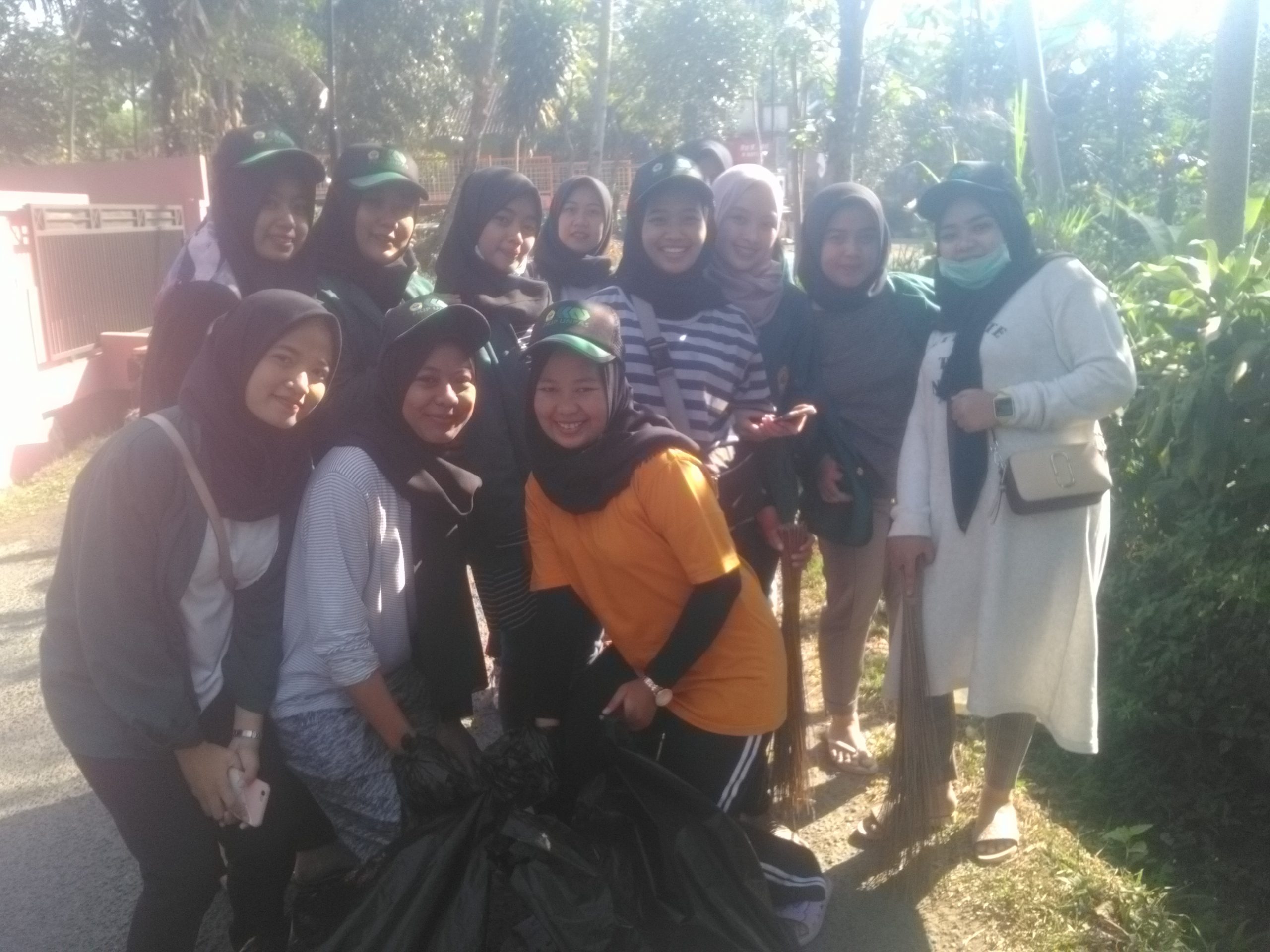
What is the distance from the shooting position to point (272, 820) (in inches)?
106

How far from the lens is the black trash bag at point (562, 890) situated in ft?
7.08

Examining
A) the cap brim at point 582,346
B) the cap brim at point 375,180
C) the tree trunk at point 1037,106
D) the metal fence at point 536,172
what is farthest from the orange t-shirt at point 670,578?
the metal fence at point 536,172

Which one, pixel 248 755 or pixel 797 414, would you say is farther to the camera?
pixel 797 414

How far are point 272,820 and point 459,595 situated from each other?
722mm

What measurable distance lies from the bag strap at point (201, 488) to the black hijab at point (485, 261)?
137cm

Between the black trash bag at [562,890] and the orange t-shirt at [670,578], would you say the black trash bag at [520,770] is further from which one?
the orange t-shirt at [670,578]

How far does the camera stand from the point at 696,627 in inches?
104

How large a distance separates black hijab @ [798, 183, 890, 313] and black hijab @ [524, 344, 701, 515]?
0.93m

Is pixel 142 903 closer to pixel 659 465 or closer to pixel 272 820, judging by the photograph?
pixel 272 820

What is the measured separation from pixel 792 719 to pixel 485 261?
1796 millimetres

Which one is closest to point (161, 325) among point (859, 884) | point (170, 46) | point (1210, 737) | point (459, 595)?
point (459, 595)

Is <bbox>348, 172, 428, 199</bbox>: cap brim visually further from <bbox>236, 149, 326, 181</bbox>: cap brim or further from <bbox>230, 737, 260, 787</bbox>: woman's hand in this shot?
<bbox>230, 737, 260, 787</bbox>: woman's hand

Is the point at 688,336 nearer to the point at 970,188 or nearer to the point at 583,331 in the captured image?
the point at 583,331

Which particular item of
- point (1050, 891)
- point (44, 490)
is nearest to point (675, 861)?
point (1050, 891)
